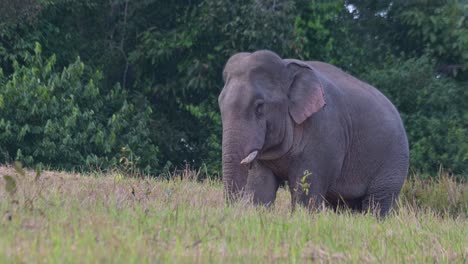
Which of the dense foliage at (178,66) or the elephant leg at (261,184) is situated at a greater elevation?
the elephant leg at (261,184)

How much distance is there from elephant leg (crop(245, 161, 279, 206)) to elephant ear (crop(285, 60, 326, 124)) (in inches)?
24.7

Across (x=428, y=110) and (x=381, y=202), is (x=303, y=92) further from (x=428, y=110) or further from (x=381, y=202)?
(x=428, y=110)

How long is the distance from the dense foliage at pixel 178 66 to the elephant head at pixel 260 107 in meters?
8.04

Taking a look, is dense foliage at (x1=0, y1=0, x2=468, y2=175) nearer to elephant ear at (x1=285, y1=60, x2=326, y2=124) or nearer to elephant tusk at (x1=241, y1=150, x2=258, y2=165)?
elephant ear at (x1=285, y1=60, x2=326, y2=124)

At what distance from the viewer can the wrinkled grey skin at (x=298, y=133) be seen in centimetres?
1018

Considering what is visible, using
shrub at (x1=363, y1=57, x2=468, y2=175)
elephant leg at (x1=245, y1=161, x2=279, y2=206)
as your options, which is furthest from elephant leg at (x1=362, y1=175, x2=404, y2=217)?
shrub at (x1=363, y1=57, x2=468, y2=175)

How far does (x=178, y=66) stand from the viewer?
70.2 feet

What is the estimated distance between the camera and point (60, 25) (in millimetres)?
21922

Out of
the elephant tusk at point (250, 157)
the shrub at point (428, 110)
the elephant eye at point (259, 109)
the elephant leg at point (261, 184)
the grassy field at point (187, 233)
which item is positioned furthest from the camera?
the shrub at point (428, 110)

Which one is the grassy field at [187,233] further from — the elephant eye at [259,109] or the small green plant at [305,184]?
the elephant eye at [259,109]

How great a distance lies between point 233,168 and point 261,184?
60 cm

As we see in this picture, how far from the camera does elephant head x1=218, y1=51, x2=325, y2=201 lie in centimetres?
1009

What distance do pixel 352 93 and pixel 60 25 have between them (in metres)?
11.2

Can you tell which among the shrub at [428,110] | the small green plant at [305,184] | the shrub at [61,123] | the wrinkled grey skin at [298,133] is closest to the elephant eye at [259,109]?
the wrinkled grey skin at [298,133]
